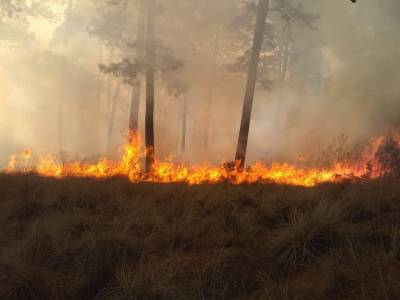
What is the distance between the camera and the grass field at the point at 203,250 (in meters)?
4.06

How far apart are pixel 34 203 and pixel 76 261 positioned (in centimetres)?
317

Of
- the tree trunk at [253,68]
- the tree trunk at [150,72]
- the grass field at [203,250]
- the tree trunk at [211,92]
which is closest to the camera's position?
the grass field at [203,250]

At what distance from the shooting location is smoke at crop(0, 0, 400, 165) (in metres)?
20.7

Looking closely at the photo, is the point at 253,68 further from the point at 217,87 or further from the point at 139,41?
the point at 217,87

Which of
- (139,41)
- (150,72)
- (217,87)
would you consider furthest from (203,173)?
(217,87)

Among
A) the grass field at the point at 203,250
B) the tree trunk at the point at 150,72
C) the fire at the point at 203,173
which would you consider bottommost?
the grass field at the point at 203,250

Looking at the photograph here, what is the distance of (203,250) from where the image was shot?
521cm

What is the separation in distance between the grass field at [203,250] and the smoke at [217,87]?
31.5ft

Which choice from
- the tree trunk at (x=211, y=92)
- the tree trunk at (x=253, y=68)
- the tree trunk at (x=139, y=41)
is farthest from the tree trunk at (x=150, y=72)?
the tree trunk at (x=211, y=92)

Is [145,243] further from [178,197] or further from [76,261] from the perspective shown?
[178,197]

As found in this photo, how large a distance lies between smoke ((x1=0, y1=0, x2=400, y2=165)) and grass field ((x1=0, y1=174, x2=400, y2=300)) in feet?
31.5

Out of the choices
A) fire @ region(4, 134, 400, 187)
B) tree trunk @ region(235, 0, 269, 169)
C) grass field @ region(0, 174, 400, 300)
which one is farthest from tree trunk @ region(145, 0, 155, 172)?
grass field @ region(0, 174, 400, 300)

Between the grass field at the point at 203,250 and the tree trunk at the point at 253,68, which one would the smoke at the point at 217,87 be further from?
the grass field at the point at 203,250

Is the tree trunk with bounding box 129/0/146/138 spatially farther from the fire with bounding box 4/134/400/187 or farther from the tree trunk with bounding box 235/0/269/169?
the tree trunk with bounding box 235/0/269/169
